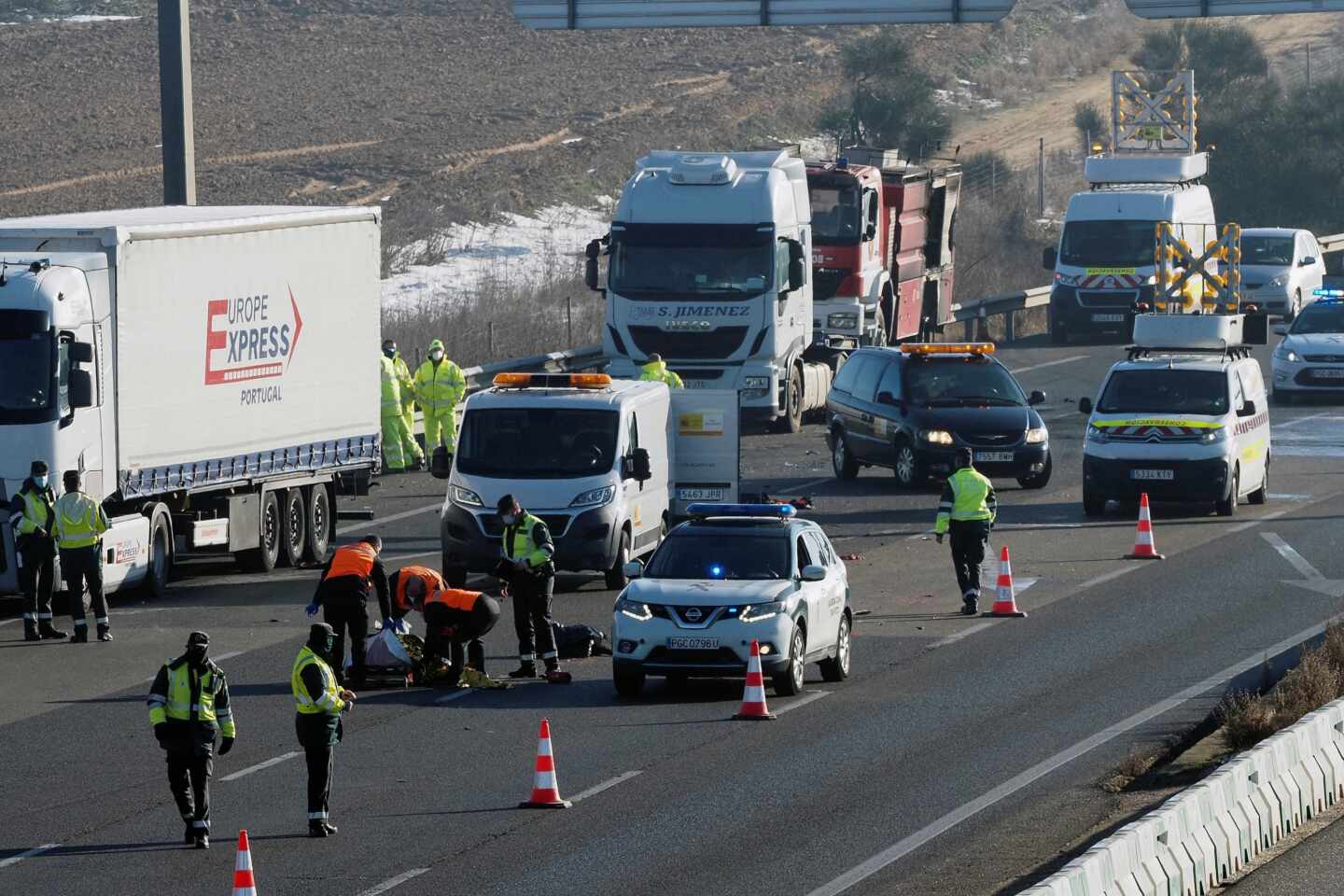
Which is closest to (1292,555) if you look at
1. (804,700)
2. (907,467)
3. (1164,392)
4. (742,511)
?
(1164,392)

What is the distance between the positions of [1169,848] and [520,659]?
8.66 m

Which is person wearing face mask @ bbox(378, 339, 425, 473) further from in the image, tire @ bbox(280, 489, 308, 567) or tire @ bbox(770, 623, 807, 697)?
tire @ bbox(770, 623, 807, 697)

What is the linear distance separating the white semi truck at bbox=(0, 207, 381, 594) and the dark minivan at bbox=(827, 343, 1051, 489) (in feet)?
23.0

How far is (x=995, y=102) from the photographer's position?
9075 cm

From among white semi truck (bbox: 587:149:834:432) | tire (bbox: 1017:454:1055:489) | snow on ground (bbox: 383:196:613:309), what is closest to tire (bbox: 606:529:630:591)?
tire (bbox: 1017:454:1055:489)

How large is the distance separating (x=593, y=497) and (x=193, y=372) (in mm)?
4193

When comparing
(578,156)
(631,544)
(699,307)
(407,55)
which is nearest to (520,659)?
(631,544)

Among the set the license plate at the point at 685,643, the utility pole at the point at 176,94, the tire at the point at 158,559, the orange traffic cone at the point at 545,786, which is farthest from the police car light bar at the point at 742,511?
the utility pole at the point at 176,94

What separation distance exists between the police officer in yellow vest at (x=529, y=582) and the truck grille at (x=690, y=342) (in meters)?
15.2

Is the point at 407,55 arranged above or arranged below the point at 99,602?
above

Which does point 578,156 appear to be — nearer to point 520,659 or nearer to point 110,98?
point 110,98

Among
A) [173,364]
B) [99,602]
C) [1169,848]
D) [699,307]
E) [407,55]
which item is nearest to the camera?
[1169,848]

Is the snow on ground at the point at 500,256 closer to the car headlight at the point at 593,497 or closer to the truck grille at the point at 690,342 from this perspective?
the truck grille at the point at 690,342

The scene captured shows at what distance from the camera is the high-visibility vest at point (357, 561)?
19.6 m
